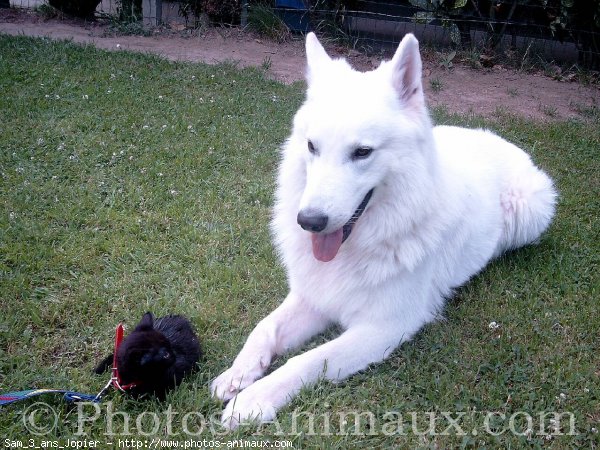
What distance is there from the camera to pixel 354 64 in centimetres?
790

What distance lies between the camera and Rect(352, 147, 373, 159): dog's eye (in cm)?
246

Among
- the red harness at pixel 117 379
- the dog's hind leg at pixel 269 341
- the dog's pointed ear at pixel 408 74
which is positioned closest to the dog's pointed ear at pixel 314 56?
the dog's pointed ear at pixel 408 74

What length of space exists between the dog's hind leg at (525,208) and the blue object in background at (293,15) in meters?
5.78

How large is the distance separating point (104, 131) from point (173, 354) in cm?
337

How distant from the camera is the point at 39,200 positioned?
3963 millimetres

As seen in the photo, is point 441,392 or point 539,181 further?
point 539,181

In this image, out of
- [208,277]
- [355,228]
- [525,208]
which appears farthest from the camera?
[525,208]

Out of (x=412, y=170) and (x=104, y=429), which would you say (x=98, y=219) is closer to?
(x=104, y=429)

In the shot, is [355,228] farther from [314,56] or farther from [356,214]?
[314,56]

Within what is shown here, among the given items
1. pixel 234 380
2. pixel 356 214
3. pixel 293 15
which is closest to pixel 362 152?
pixel 356 214

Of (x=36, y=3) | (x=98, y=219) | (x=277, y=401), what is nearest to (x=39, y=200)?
(x=98, y=219)

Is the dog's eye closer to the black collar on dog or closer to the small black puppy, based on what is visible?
the black collar on dog

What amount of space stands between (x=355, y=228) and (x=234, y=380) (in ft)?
3.14

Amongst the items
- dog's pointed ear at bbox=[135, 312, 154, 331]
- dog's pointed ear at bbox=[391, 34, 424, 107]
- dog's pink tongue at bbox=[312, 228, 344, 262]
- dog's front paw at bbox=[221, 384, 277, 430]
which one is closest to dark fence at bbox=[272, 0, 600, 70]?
dog's pointed ear at bbox=[391, 34, 424, 107]
